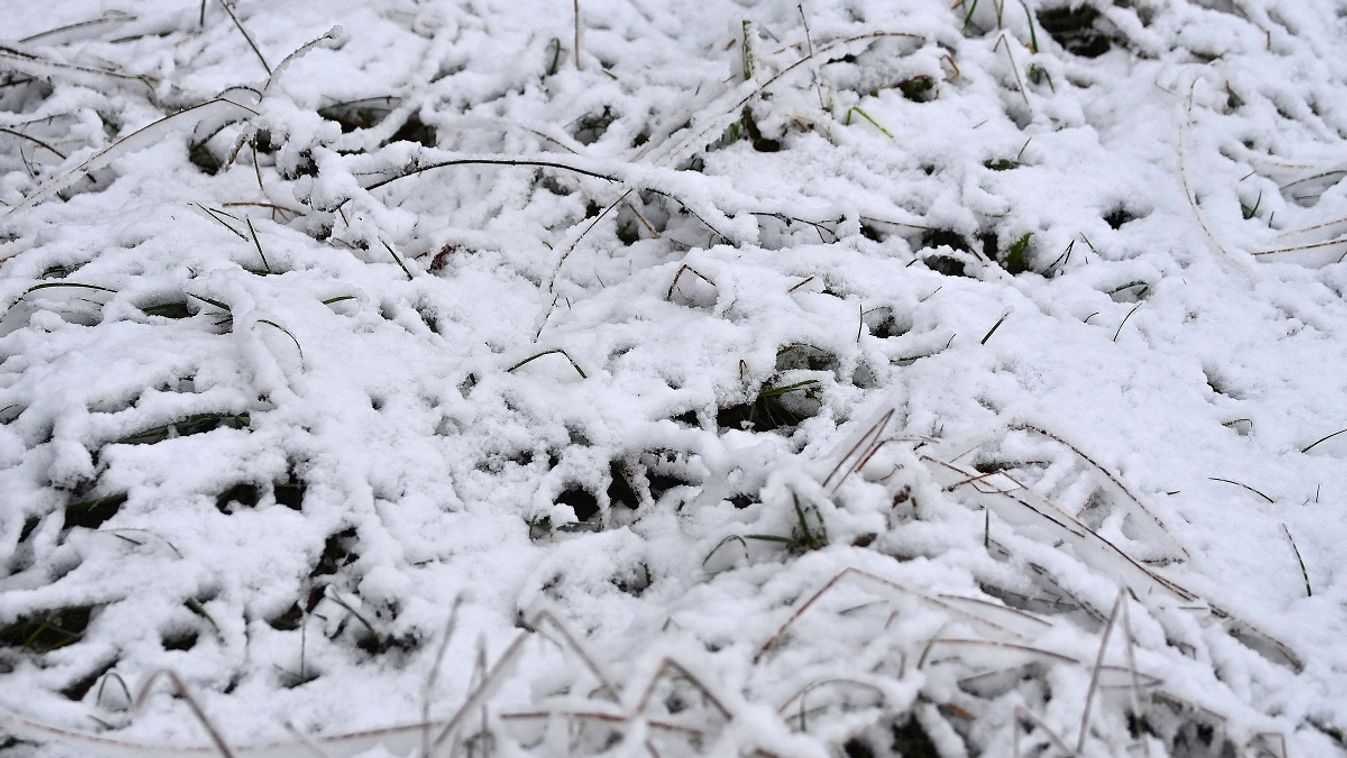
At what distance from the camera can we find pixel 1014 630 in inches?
49.6

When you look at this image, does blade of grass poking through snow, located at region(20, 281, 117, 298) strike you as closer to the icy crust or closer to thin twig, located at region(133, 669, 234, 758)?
the icy crust

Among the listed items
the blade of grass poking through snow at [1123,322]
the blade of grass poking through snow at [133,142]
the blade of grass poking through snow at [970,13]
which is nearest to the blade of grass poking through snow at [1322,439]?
the blade of grass poking through snow at [1123,322]

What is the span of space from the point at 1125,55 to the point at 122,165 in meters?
2.82

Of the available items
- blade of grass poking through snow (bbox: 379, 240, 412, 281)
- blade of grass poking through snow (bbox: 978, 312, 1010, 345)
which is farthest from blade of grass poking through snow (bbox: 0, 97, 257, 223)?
blade of grass poking through snow (bbox: 978, 312, 1010, 345)

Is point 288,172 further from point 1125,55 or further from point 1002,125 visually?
point 1125,55

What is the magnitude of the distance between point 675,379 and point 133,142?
137 centimetres

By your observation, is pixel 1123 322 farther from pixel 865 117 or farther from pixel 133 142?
pixel 133 142

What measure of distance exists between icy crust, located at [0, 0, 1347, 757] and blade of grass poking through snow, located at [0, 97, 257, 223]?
20 millimetres

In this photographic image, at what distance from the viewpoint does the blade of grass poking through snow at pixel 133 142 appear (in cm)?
195

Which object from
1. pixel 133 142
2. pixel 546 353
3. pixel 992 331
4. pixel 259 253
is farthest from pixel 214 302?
pixel 992 331

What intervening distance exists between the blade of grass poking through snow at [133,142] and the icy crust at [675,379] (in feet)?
0.07

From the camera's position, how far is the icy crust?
1.25 meters

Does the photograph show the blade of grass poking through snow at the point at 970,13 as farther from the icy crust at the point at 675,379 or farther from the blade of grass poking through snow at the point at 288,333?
the blade of grass poking through snow at the point at 288,333

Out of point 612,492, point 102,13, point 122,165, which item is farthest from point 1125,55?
point 102,13
